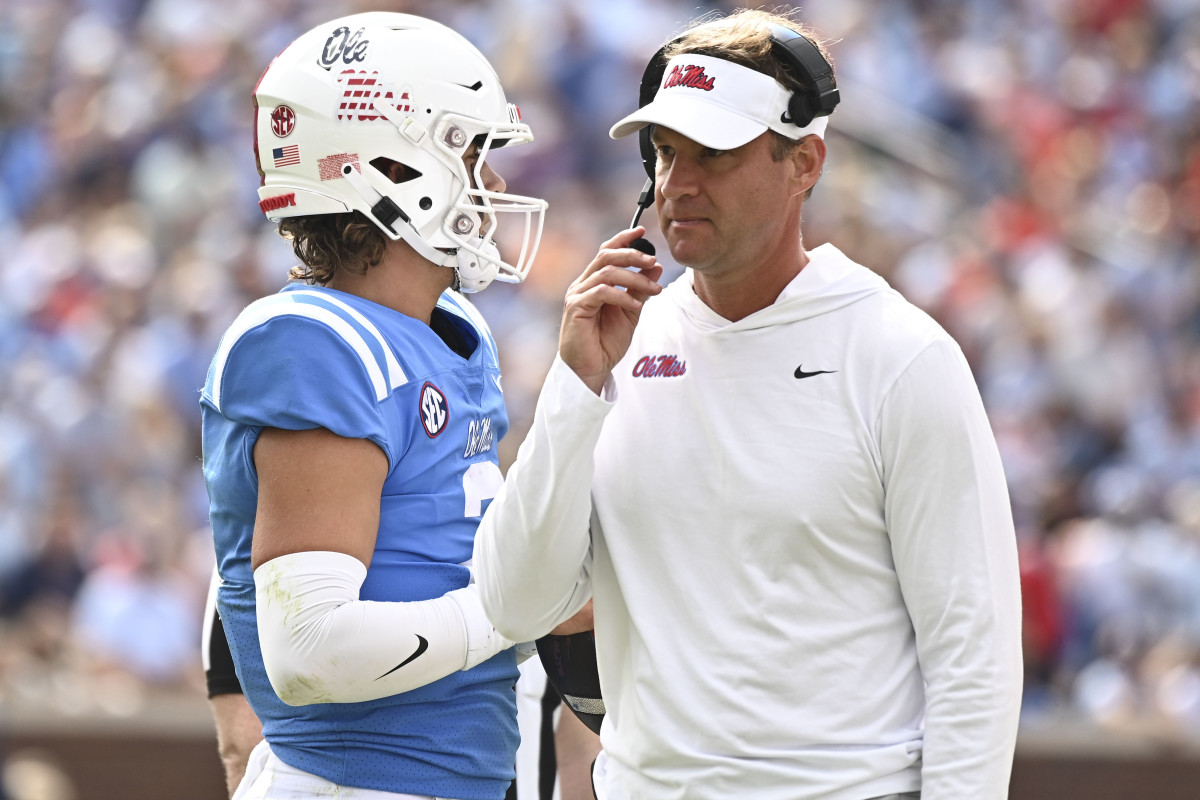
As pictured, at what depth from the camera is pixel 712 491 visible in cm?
258

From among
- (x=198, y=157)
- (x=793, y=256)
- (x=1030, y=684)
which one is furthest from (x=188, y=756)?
(x=198, y=157)

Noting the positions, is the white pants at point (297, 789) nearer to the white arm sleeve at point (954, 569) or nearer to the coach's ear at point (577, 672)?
the coach's ear at point (577, 672)

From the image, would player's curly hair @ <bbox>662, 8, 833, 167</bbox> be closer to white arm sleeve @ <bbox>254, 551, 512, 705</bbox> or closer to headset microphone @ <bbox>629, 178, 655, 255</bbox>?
headset microphone @ <bbox>629, 178, 655, 255</bbox>

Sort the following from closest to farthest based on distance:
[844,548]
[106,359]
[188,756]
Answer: [844,548], [188,756], [106,359]

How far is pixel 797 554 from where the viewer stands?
2.53m

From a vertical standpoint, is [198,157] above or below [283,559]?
above

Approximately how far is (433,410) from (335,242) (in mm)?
394

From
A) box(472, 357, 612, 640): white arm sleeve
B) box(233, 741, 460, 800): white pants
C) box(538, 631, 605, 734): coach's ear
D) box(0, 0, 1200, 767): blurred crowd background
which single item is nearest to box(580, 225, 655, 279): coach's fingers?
box(472, 357, 612, 640): white arm sleeve

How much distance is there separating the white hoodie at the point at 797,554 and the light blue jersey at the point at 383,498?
157 mm

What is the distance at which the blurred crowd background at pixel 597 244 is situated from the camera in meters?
7.71

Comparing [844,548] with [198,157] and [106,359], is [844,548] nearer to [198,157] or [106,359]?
[106,359]

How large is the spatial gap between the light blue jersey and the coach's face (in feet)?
1.67

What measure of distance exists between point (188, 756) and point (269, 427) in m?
4.61

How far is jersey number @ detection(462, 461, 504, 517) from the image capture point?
283 cm
